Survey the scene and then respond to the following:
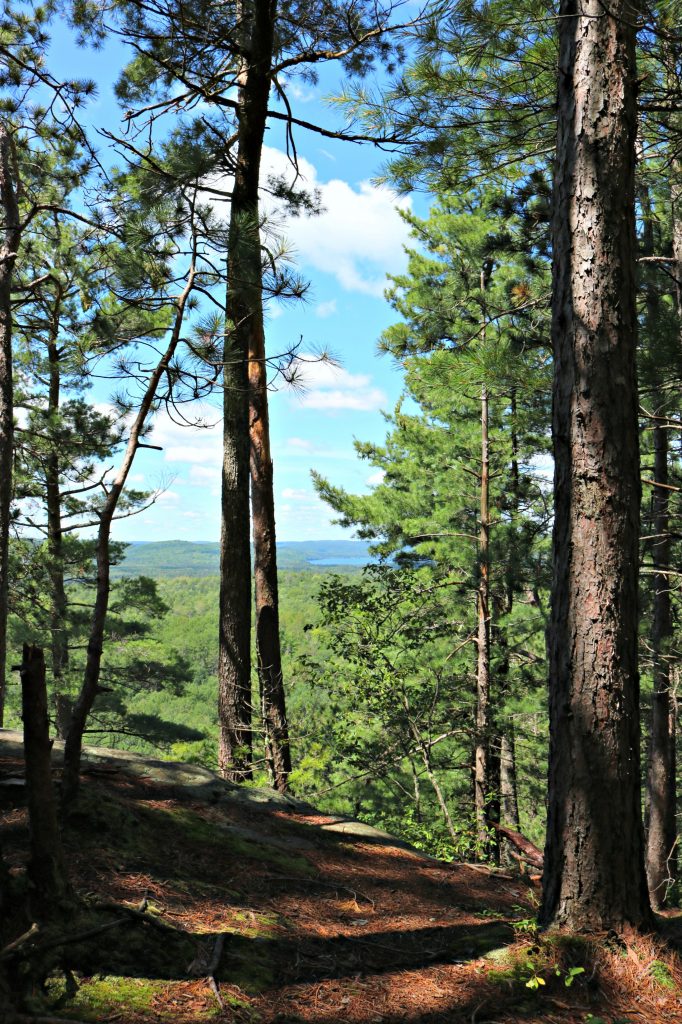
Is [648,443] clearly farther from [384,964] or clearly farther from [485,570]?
[384,964]

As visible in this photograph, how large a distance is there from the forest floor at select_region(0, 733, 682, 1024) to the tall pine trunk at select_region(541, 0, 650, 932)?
0.94 feet

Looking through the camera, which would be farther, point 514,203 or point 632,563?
point 514,203

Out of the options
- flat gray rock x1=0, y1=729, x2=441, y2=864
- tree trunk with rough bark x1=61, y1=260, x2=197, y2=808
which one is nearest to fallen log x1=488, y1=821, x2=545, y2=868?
flat gray rock x1=0, y1=729, x2=441, y2=864

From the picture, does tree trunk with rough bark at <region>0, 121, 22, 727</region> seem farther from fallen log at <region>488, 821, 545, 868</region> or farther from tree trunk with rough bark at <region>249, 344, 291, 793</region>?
fallen log at <region>488, 821, 545, 868</region>

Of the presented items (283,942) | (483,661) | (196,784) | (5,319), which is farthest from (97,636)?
(483,661)

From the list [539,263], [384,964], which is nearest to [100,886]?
[384,964]

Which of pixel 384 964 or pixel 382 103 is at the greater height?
pixel 382 103

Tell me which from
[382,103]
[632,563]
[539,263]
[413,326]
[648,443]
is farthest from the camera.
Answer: [648,443]

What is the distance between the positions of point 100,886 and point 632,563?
2.61m

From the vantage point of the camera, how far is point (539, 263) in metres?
7.50

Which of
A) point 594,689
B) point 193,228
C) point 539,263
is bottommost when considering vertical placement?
point 594,689

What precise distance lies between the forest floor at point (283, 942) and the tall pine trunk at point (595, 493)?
0.29m

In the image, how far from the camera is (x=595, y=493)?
3.03m

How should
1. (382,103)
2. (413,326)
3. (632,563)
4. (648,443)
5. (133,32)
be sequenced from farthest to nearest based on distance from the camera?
1. (648,443)
2. (413,326)
3. (133,32)
4. (382,103)
5. (632,563)
